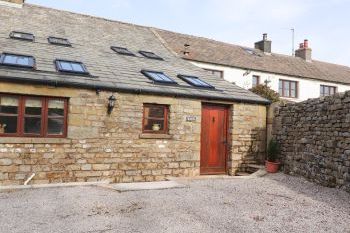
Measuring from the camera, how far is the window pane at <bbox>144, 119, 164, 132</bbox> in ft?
33.9

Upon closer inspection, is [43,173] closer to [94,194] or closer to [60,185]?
[60,185]

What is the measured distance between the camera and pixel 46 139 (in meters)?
8.92

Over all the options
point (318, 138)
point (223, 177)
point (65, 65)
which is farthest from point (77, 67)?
point (318, 138)

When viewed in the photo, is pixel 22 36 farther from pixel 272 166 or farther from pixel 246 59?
pixel 246 59

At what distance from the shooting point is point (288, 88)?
2247cm

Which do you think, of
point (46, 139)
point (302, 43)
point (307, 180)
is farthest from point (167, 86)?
point (302, 43)

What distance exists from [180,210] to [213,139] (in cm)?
514

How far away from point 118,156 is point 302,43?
2127cm

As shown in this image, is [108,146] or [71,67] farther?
[71,67]

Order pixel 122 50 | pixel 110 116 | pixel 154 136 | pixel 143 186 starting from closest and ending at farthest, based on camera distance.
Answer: pixel 143 186 → pixel 110 116 → pixel 154 136 → pixel 122 50

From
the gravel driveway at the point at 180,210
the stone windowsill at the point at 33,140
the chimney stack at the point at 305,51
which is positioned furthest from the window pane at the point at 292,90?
the stone windowsill at the point at 33,140

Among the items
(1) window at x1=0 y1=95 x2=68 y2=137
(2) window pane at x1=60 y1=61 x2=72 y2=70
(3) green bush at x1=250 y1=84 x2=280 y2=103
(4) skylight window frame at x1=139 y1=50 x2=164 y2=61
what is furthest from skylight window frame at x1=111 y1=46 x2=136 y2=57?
(3) green bush at x1=250 y1=84 x2=280 y2=103

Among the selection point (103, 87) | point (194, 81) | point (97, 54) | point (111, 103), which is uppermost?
point (97, 54)

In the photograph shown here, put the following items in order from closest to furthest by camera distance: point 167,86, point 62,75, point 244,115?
point 62,75, point 167,86, point 244,115
